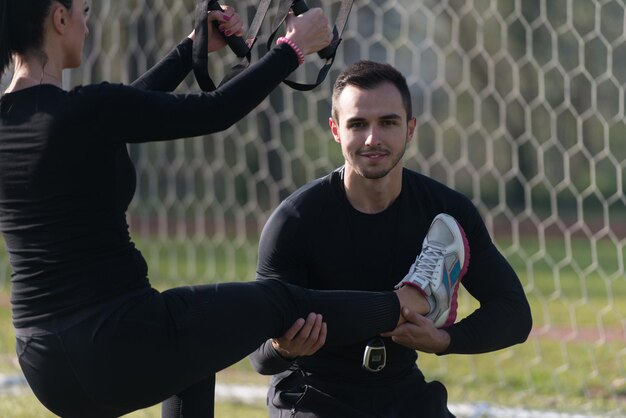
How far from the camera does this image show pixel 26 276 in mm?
2867

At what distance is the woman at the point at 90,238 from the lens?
2.77m

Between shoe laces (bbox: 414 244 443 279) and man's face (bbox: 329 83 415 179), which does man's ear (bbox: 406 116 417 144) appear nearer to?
man's face (bbox: 329 83 415 179)

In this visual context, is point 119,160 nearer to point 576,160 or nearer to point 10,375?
point 10,375

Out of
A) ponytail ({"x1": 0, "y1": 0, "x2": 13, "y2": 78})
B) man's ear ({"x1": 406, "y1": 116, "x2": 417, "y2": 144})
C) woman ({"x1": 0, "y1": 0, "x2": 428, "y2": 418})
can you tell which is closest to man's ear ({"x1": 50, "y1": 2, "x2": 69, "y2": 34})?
woman ({"x1": 0, "y1": 0, "x2": 428, "y2": 418})

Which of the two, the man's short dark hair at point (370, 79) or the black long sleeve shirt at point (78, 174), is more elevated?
the man's short dark hair at point (370, 79)

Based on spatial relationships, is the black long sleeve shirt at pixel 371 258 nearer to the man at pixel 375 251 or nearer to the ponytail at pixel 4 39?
the man at pixel 375 251

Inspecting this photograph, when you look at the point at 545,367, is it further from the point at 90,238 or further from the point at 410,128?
the point at 90,238

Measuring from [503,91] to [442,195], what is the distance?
12290 millimetres

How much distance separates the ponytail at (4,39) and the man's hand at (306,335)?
0.99 metres

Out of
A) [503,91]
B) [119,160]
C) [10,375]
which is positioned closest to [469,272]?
[119,160]

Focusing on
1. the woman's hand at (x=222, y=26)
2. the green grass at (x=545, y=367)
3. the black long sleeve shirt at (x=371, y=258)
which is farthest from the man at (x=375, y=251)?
the green grass at (x=545, y=367)

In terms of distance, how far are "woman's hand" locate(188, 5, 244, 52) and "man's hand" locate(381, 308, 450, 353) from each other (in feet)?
3.07

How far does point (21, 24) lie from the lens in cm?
286

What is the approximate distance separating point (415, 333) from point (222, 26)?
104cm
